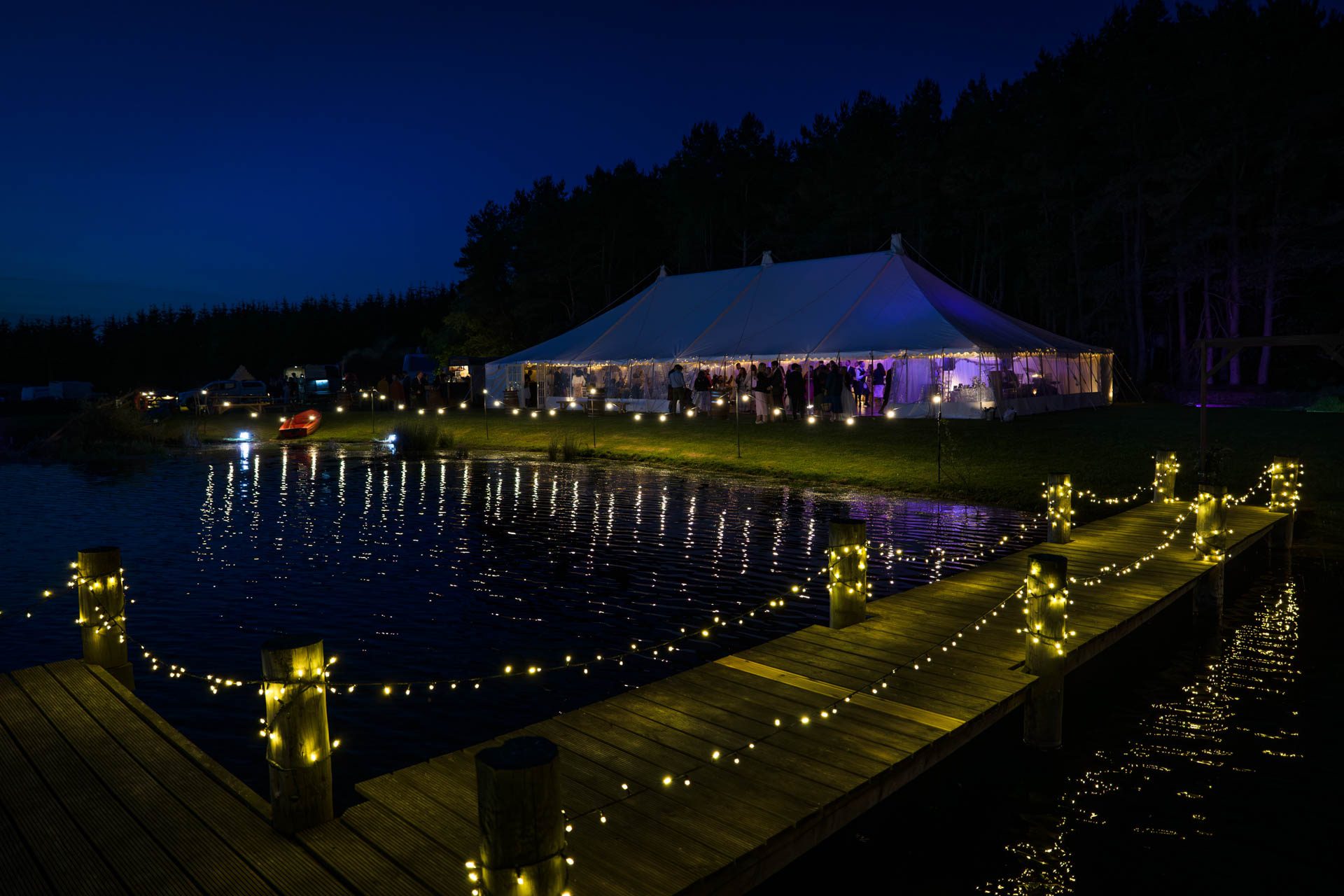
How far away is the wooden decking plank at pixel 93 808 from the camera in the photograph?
331 cm

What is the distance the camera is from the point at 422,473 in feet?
59.1

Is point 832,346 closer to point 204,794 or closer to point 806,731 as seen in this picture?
point 806,731

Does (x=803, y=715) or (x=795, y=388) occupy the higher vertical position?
(x=795, y=388)

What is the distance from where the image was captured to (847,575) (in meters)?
6.52

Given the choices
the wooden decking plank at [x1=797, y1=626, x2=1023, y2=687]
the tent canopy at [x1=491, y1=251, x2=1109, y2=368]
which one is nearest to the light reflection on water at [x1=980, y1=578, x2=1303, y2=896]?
the wooden decking plank at [x1=797, y1=626, x2=1023, y2=687]

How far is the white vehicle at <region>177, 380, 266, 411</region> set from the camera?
118 ft

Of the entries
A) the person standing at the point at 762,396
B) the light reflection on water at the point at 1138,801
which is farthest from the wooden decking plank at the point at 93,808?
the person standing at the point at 762,396

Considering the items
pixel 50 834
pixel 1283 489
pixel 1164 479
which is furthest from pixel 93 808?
pixel 1283 489

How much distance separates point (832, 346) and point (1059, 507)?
1443cm

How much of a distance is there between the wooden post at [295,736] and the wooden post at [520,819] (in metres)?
1.21

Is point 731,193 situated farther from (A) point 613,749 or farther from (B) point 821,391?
(A) point 613,749

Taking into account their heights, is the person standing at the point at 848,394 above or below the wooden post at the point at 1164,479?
above

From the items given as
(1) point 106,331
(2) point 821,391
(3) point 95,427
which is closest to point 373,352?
(1) point 106,331

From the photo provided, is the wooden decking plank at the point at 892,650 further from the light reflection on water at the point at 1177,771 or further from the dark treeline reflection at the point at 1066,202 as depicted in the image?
the dark treeline reflection at the point at 1066,202
